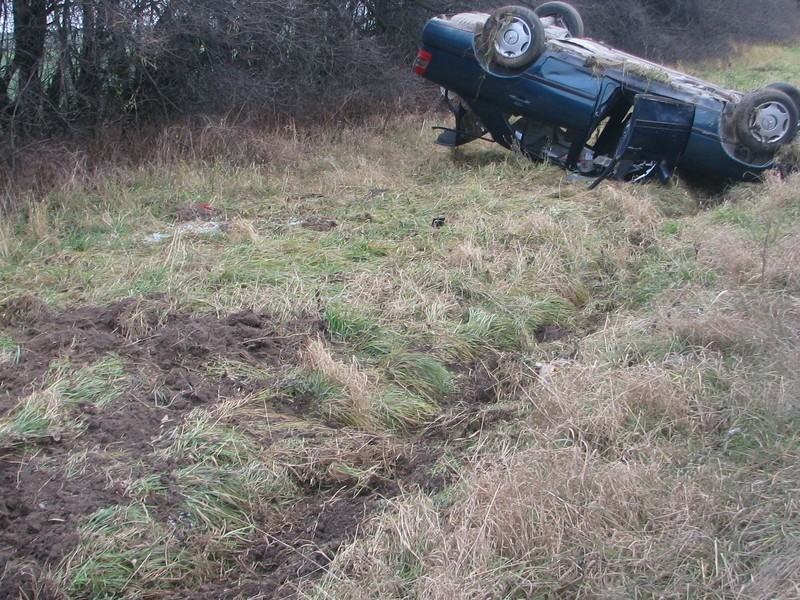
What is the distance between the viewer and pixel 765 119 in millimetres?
8148

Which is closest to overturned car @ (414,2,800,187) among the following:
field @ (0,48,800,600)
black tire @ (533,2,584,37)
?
field @ (0,48,800,600)

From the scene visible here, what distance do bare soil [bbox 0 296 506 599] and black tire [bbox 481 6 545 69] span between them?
15.3ft

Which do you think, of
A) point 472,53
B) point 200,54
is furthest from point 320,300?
point 200,54

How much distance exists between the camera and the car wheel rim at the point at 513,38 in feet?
28.6

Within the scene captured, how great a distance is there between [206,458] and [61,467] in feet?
2.10

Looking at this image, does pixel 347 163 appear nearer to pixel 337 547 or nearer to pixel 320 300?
pixel 320 300

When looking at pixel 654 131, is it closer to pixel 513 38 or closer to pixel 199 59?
pixel 513 38

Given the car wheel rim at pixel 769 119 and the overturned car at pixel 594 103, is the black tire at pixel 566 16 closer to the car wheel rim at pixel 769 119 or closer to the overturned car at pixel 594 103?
the overturned car at pixel 594 103

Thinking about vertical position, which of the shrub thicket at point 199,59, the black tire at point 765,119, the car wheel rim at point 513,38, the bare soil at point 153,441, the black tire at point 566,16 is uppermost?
the black tire at point 566,16

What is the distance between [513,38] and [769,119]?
2.72 m

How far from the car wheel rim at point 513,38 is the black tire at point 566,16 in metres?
2.07

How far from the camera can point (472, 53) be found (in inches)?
→ 352

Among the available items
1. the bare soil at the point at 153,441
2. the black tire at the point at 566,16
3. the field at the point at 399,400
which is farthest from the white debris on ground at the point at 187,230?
the black tire at the point at 566,16

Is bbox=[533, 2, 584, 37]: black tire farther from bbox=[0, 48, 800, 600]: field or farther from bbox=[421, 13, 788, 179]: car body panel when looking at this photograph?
bbox=[0, 48, 800, 600]: field
